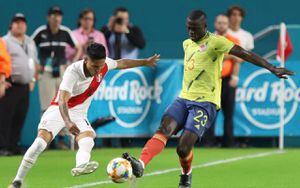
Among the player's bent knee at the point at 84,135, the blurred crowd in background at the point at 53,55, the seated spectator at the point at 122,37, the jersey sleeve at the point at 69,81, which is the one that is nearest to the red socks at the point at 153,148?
the player's bent knee at the point at 84,135

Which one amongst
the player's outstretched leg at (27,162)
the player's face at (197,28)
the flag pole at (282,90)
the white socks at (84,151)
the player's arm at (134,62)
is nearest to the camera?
the white socks at (84,151)

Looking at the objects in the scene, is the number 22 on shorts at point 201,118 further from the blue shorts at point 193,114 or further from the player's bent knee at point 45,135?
the player's bent knee at point 45,135

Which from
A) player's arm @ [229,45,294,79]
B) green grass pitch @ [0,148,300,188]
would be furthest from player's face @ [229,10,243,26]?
player's arm @ [229,45,294,79]

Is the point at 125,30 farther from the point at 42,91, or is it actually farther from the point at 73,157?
the point at 73,157

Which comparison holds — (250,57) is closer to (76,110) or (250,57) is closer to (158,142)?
(158,142)

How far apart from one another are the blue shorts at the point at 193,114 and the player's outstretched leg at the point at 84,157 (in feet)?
3.08

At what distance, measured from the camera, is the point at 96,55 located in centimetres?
1093

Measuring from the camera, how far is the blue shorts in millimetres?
11070

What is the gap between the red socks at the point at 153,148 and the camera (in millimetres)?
10789

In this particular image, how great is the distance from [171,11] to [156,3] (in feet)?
1.23

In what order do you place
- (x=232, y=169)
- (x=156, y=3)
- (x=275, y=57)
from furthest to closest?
(x=156, y=3), (x=275, y=57), (x=232, y=169)

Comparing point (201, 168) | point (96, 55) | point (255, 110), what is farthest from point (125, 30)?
point (96, 55)

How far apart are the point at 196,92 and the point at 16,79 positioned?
6399 mm

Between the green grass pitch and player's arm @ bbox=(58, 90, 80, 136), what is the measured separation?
4.14ft
